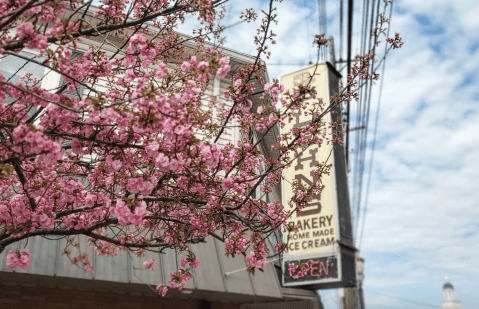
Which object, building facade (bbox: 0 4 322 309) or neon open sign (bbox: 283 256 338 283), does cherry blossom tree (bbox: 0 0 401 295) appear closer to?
building facade (bbox: 0 4 322 309)

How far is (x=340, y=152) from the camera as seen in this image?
10.4 metres

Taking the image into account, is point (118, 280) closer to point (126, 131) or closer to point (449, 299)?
point (126, 131)

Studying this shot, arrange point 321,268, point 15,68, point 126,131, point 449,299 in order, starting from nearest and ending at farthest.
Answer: point 126,131 < point 15,68 < point 321,268 < point 449,299

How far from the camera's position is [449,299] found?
99.3 metres

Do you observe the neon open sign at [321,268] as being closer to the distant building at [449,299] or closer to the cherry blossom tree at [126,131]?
the cherry blossom tree at [126,131]

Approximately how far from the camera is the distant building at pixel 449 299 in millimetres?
96881

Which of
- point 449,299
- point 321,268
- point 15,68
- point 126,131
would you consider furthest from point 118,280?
point 449,299

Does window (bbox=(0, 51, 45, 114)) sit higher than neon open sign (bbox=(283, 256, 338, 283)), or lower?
higher

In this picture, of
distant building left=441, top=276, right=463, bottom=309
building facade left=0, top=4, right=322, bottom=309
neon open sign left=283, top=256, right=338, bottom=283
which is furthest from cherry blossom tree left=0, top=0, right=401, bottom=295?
distant building left=441, top=276, right=463, bottom=309

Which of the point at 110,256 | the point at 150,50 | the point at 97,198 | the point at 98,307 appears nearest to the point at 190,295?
the point at 98,307

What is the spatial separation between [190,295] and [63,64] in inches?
275

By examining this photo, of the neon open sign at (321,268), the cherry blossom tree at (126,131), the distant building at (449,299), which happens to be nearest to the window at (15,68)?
the cherry blossom tree at (126,131)

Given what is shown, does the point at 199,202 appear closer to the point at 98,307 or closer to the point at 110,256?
the point at 110,256

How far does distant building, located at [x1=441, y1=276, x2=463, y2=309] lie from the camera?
3814 inches
